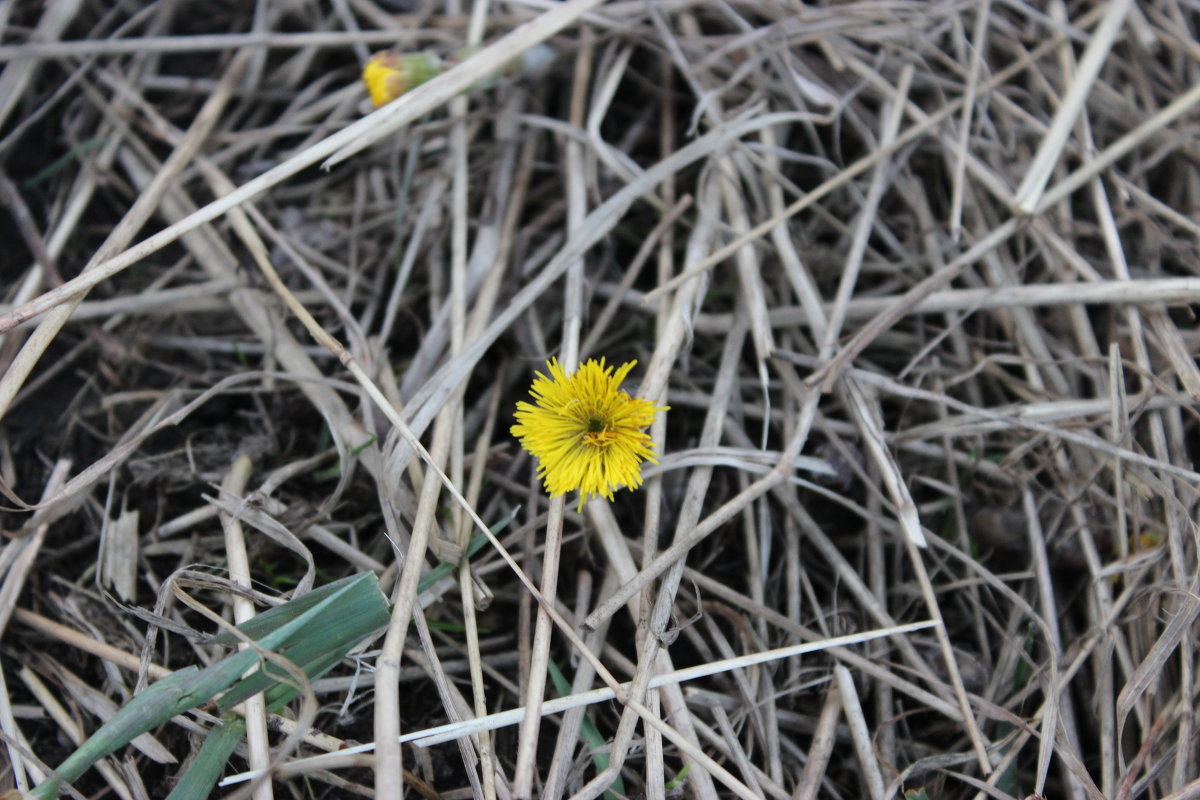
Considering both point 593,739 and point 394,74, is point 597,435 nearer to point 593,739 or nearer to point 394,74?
point 593,739

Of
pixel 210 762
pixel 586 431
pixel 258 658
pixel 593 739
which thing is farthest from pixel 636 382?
pixel 210 762

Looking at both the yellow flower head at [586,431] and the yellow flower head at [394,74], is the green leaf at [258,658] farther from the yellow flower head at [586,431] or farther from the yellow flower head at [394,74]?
the yellow flower head at [394,74]

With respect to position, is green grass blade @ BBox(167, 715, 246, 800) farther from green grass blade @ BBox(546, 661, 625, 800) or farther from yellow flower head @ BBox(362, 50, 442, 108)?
yellow flower head @ BBox(362, 50, 442, 108)

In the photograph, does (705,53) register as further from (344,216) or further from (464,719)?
(464,719)

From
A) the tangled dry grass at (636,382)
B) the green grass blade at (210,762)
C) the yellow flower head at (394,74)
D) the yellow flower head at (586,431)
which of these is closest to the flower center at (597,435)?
the yellow flower head at (586,431)

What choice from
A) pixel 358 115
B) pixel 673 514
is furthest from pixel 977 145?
pixel 358 115
